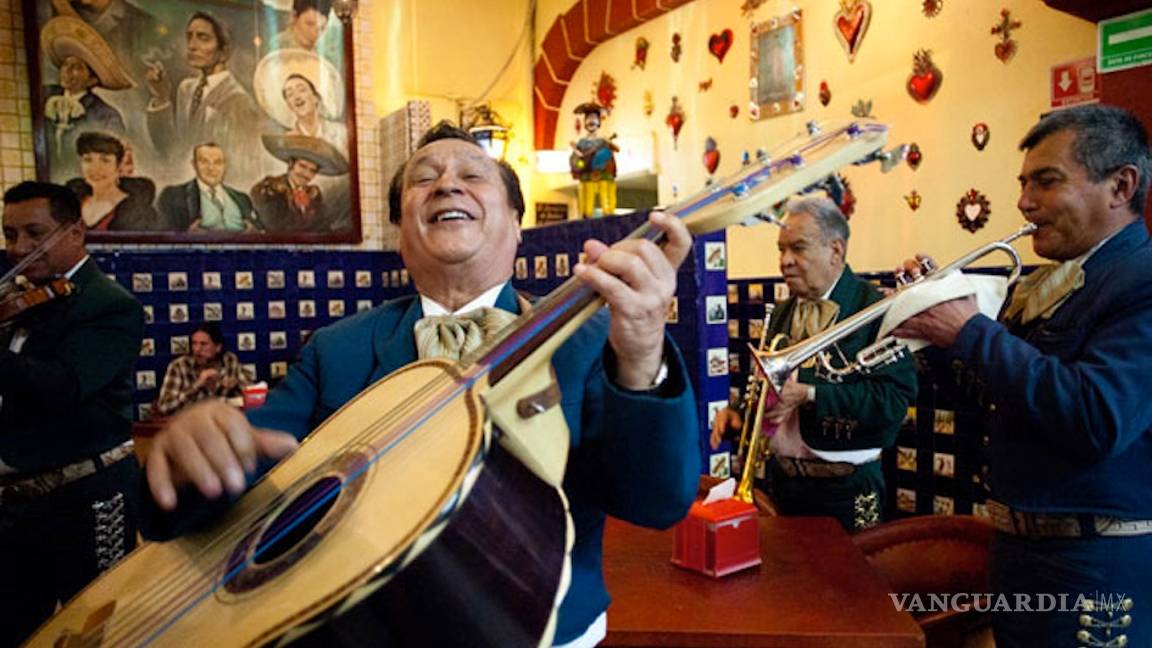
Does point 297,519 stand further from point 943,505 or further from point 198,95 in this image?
point 198,95

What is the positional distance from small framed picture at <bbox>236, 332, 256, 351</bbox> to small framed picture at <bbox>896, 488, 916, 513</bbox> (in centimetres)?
496

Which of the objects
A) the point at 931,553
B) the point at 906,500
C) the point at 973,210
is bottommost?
the point at 906,500

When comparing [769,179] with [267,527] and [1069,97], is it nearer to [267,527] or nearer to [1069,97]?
[267,527]

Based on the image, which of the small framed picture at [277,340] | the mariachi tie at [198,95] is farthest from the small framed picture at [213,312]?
the mariachi tie at [198,95]

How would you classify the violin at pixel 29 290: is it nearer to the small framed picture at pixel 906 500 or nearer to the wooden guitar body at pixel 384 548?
the wooden guitar body at pixel 384 548

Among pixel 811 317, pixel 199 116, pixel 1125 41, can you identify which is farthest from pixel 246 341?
pixel 1125 41

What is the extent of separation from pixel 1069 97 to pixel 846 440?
2.20 m

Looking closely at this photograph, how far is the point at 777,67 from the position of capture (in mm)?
5223

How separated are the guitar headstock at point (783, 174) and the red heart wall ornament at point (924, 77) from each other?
3.58 meters

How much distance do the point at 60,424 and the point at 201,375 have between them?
3141 mm

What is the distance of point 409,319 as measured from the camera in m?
1.44

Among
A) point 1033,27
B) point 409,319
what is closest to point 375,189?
point 1033,27

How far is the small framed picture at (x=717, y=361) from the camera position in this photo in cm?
325

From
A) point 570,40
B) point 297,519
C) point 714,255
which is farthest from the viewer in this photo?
point 570,40
